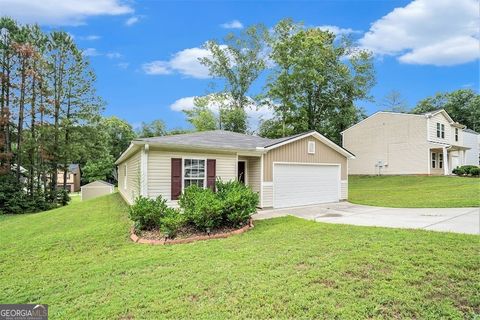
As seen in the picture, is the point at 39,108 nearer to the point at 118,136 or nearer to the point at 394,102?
the point at 118,136

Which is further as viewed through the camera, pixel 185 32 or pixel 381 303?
pixel 185 32

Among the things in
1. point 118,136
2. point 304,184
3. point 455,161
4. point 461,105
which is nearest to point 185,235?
point 304,184

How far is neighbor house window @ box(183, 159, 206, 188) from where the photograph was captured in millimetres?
10124

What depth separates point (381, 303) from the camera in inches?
134

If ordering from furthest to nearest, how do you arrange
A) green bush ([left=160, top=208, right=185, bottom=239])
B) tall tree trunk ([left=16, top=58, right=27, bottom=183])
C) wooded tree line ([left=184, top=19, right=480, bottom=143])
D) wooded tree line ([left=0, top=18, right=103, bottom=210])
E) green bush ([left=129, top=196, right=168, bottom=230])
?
1. wooded tree line ([left=184, top=19, right=480, bottom=143])
2. tall tree trunk ([left=16, top=58, right=27, bottom=183])
3. wooded tree line ([left=0, top=18, right=103, bottom=210])
4. green bush ([left=129, top=196, right=168, bottom=230])
5. green bush ([left=160, top=208, right=185, bottom=239])

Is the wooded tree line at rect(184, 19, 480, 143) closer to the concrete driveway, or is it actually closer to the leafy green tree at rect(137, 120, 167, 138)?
the leafy green tree at rect(137, 120, 167, 138)

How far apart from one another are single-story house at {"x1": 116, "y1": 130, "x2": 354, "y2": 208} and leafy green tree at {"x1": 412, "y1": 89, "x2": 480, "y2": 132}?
1366 inches

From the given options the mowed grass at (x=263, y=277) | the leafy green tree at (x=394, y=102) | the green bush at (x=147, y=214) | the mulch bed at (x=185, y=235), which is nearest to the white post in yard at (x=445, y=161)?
the leafy green tree at (x=394, y=102)

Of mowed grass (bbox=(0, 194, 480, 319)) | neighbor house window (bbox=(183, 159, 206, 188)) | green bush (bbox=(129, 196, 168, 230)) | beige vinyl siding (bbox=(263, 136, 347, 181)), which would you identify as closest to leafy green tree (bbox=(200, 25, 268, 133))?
beige vinyl siding (bbox=(263, 136, 347, 181))

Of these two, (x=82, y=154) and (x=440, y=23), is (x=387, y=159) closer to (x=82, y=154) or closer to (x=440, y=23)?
(x=440, y=23)

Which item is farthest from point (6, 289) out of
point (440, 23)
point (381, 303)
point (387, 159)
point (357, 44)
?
point (357, 44)

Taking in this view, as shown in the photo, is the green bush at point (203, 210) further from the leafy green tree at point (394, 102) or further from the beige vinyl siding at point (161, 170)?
the leafy green tree at point (394, 102)

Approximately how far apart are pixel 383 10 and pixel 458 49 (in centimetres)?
776

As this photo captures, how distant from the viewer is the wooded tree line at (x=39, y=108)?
19.4m
